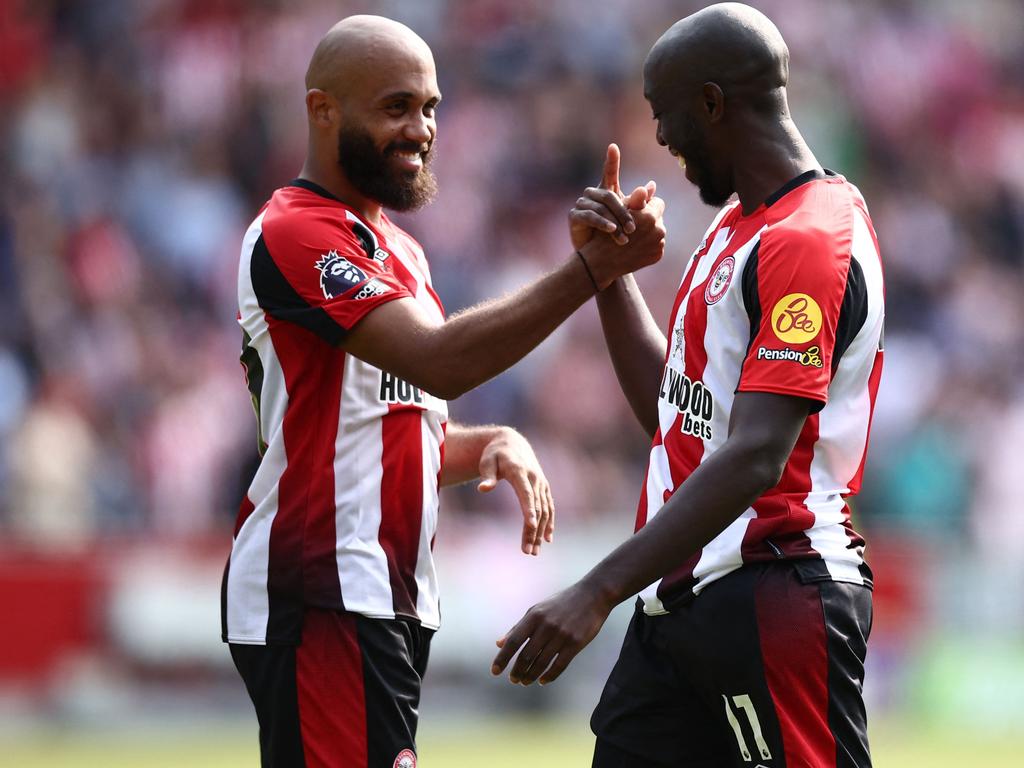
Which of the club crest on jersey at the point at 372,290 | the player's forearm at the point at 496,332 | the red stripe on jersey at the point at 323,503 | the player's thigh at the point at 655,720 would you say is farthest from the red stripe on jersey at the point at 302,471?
the player's thigh at the point at 655,720

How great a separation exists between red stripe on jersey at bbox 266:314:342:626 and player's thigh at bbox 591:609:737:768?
0.89m

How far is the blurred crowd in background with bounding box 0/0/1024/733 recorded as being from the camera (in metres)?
12.2

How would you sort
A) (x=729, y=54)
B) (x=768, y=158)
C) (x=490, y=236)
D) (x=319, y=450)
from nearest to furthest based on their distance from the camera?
(x=729, y=54) < (x=768, y=158) < (x=319, y=450) < (x=490, y=236)

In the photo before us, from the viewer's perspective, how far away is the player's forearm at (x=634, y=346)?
5.13 m

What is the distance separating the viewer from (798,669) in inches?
169

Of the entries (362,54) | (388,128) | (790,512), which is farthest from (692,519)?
(362,54)

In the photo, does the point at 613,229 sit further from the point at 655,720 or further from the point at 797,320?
the point at 655,720

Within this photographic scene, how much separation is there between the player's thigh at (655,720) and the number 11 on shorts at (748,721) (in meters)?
0.17

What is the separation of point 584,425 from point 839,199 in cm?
911

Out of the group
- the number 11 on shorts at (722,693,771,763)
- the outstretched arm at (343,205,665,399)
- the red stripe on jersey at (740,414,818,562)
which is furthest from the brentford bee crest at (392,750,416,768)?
the red stripe on jersey at (740,414,818,562)

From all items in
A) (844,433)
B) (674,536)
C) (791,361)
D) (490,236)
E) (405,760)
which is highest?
(490,236)

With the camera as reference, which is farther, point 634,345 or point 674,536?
point 634,345

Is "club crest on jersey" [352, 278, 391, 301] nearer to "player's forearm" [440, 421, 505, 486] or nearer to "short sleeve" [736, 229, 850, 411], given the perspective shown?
"player's forearm" [440, 421, 505, 486]

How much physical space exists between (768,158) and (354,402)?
1.35 metres
